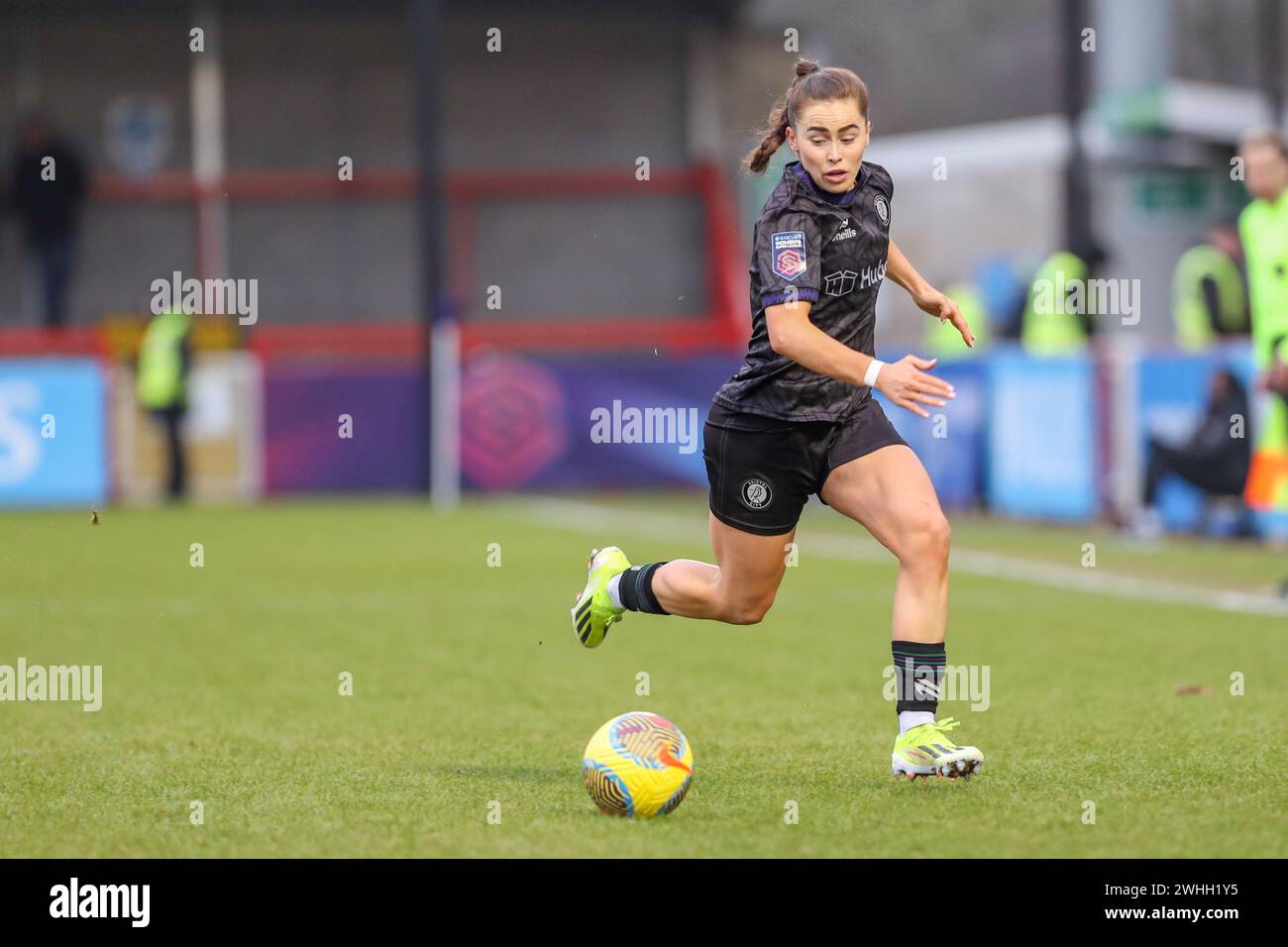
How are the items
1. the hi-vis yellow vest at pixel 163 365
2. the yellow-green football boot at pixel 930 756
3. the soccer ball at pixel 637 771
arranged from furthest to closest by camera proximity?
the hi-vis yellow vest at pixel 163 365 → the yellow-green football boot at pixel 930 756 → the soccer ball at pixel 637 771

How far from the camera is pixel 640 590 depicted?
6723mm

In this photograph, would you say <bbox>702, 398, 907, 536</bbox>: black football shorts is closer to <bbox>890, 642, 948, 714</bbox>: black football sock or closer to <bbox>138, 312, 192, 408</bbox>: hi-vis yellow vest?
<bbox>890, 642, 948, 714</bbox>: black football sock

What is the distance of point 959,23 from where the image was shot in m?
38.5

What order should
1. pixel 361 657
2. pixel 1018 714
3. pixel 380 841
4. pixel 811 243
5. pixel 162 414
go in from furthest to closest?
pixel 162 414 < pixel 361 657 < pixel 1018 714 < pixel 811 243 < pixel 380 841

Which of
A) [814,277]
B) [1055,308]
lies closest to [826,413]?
[814,277]

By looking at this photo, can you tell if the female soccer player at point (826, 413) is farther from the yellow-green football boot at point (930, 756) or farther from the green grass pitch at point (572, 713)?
the green grass pitch at point (572, 713)

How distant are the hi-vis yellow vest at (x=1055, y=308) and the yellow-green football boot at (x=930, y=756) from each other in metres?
13.1

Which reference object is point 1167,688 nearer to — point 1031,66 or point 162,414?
point 162,414

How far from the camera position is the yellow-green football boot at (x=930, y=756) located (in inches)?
227

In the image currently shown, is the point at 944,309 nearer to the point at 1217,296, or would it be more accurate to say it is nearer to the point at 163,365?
the point at 1217,296

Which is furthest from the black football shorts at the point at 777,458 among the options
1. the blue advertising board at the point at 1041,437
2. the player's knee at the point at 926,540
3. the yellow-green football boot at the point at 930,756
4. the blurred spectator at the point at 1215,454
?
the blue advertising board at the point at 1041,437

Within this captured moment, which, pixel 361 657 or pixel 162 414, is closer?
pixel 361 657

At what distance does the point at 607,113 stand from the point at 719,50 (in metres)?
1.95

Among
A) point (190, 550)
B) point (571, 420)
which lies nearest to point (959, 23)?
point (571, 420)
